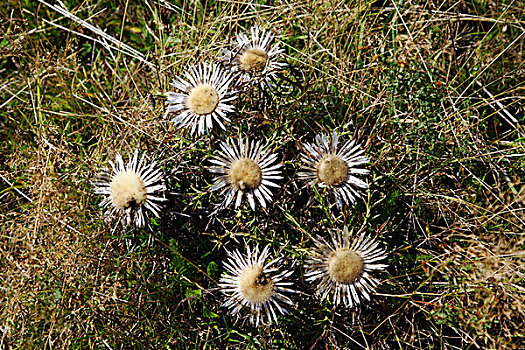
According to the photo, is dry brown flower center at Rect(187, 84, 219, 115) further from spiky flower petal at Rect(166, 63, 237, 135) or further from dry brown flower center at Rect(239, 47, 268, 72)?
dry brown flower center at Rect(239, 47, 268, 72)

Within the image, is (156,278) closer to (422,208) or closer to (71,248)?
(71,248)

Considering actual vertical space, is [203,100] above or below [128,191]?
above

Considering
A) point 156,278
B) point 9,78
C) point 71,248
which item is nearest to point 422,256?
point 156,278

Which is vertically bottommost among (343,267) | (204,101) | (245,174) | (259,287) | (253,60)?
(259,287)

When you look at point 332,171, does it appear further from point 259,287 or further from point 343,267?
point 259,287

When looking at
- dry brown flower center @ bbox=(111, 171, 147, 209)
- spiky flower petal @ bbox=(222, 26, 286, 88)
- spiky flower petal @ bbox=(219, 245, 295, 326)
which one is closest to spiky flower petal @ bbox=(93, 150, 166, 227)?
dry brown flower center @ bbox=(111, 171, 147, 209)

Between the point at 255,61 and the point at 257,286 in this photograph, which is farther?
the point at 255,61

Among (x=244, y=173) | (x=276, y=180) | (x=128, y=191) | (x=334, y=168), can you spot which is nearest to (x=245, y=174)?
(x=244, y=173)
